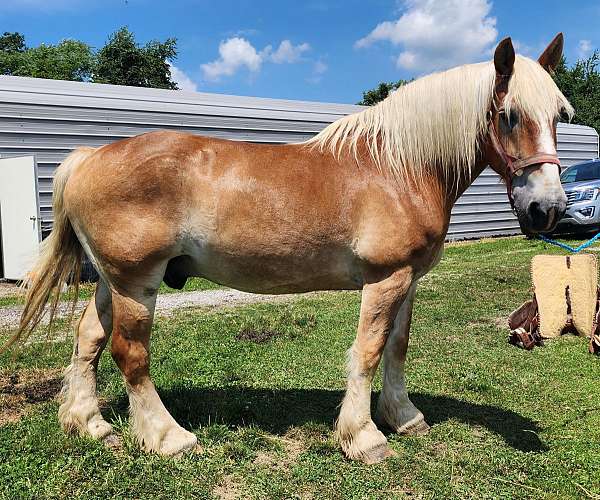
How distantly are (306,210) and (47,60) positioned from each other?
Answer: 4233cm

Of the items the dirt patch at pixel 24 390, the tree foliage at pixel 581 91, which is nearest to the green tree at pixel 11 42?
the tree foliage at pixel 581 91

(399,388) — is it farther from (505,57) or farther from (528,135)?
(505,57)

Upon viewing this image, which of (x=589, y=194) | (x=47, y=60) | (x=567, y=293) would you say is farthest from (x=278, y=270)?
(x=47, y=60)

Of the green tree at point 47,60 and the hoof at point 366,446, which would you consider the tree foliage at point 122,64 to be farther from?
the hoof at point 366,446

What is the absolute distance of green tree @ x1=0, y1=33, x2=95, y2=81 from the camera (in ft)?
125

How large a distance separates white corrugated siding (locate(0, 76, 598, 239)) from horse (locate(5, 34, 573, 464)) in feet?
25.0

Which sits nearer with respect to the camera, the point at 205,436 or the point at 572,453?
the point at 572,453

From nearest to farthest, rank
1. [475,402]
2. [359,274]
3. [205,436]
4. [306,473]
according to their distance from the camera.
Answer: [306,473] → [359,274] → [205,436] → [475,402]

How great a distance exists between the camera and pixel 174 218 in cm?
310

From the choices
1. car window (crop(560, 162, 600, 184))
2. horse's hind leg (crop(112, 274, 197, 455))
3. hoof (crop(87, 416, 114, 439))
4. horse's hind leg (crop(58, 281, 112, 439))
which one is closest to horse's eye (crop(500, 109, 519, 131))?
horse's hind leg (crop(112, 274, 197, 455))

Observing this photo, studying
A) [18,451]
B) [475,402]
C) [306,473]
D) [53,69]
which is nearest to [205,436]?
[306,473]

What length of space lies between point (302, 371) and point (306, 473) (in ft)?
5.79

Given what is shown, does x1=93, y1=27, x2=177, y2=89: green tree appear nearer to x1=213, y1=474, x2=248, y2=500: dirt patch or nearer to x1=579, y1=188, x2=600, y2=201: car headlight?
x1=579, y1=188, x2=600, y2=201: car headlight

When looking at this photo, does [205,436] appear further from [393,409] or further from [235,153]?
[235,153]
